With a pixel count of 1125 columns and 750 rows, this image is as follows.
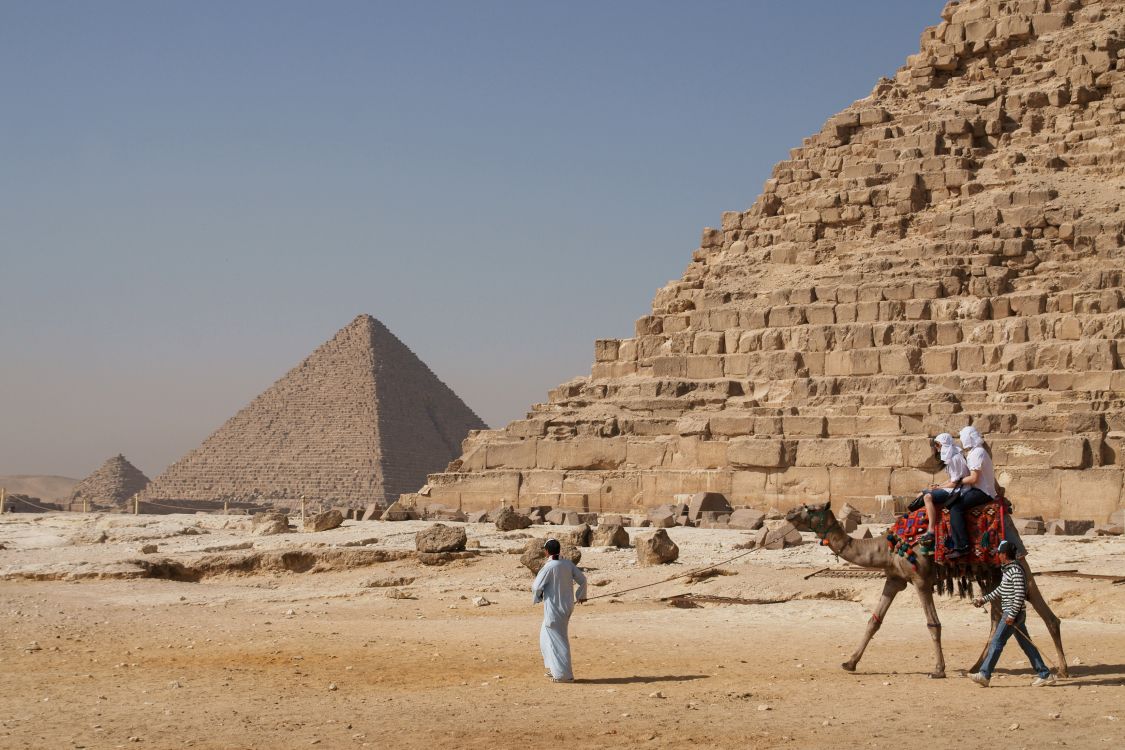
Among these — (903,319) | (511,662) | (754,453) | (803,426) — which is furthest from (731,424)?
(511,662)

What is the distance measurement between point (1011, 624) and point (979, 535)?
0.59 m

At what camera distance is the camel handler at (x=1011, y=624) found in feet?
29.4

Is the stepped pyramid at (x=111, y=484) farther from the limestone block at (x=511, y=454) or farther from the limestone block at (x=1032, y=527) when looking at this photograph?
the limestone block at (x=1032, y=527)

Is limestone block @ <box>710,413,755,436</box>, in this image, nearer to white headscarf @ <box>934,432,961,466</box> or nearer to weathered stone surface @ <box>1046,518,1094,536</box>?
weathered stone surface @ <box>1046,518,1094,536</box>

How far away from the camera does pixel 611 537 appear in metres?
17.0

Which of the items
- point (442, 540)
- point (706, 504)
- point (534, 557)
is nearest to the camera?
point (534, 557)

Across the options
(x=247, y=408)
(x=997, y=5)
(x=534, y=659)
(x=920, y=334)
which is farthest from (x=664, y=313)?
(x=247, y=408)

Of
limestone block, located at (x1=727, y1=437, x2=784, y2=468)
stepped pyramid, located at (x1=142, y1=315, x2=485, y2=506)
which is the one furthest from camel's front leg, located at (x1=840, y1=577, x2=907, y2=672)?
stepped pyramid, located at (x1=142, y1=315, x2=485, y2=506)

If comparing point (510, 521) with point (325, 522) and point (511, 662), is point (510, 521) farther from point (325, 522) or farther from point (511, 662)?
point (511, 662)

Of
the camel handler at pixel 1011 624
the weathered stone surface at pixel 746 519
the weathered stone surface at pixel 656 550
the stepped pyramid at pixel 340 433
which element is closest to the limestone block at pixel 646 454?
the weathered stone surface at pixel 746 519

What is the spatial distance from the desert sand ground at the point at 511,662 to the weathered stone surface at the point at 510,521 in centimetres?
227

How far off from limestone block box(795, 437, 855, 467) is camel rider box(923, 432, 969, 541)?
35.3ft

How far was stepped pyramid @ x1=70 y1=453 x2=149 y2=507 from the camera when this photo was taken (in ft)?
248

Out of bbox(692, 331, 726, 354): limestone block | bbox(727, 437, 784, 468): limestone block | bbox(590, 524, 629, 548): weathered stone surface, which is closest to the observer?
bbox(590, 524, 629, 548): weathered stone surface
